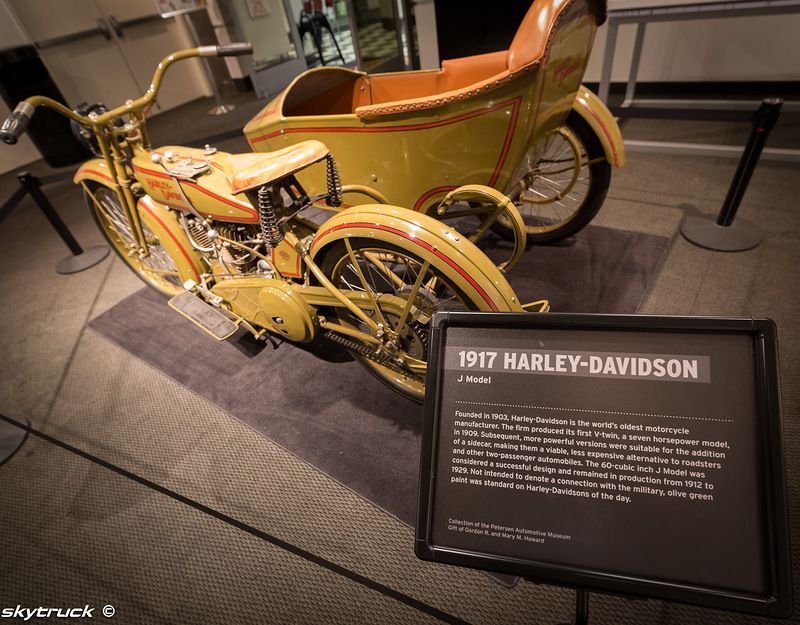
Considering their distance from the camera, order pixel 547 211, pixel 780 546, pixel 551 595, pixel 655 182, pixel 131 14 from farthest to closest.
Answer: pixel 131 14 → pixel 655 182 → pixel 547 211 → pixel 551 595 → pixel 780 546

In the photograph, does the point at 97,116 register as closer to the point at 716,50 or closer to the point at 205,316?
the point at 205,316

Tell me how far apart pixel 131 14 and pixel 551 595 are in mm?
8092

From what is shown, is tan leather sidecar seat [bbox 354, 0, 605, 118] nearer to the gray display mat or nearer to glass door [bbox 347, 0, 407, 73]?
the gray display mat

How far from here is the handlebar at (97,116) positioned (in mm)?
1563

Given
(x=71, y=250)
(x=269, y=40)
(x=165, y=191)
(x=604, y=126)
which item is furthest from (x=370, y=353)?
(x=269, y=40)

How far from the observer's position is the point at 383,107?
188cm

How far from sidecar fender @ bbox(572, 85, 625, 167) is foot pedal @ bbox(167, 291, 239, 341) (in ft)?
6.55

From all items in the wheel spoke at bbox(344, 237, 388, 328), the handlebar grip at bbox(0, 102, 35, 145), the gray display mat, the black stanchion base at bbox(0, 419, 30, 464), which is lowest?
the gray display mat

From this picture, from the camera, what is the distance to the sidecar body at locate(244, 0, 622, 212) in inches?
64.4

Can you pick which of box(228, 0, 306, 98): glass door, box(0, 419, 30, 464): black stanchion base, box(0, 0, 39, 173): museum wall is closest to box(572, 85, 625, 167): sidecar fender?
box(0, 419, 30, 464): black stanchion base

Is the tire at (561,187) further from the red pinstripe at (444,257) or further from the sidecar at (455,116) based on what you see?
the red pinstripe at (444,257)

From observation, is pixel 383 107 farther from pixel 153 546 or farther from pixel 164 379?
pixel 153 546

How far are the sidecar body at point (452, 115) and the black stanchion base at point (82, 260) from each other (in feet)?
6.04

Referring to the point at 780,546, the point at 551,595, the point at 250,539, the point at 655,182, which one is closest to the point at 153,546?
the point at 250,539
